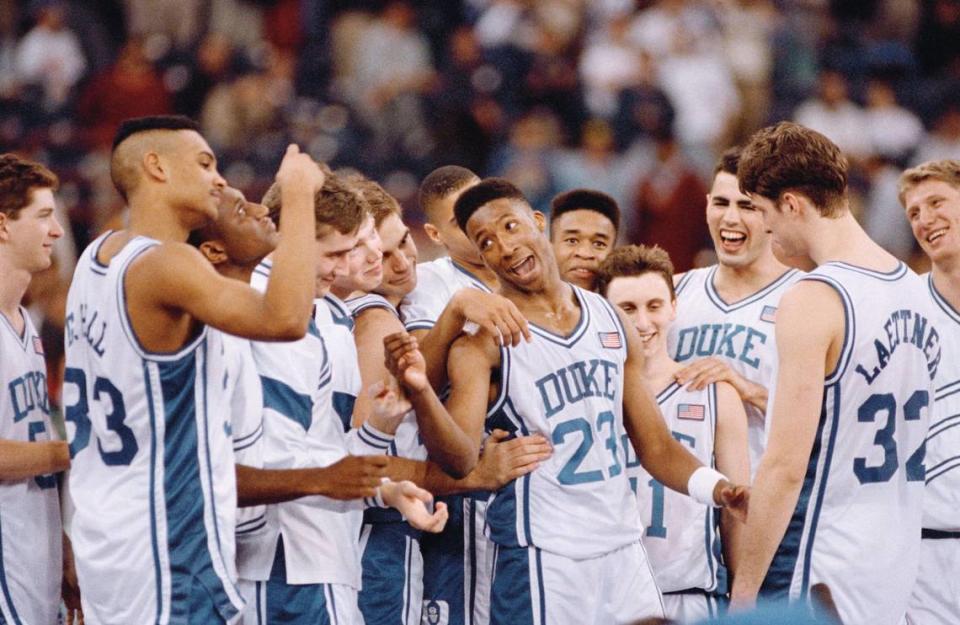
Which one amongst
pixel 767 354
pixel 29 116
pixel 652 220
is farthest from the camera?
pixel 29 116

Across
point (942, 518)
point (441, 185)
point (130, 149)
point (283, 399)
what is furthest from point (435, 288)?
point (942, 518)

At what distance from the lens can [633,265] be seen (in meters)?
6.76

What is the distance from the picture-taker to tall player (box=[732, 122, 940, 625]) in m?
5.19

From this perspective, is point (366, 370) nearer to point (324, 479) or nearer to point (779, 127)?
point (324, 479)

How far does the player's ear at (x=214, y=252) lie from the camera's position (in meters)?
5.27

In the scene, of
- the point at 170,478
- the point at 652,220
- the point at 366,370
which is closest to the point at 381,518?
the point at 366,370

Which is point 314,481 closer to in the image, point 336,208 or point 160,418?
point 160,418

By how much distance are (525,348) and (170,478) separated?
1632 millimetres

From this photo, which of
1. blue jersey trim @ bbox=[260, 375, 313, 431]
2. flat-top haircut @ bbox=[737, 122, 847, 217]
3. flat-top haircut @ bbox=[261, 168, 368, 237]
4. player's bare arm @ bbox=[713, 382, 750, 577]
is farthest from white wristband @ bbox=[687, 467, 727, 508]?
flat-top haircut @ bbox=[261, 168, 368, 237]

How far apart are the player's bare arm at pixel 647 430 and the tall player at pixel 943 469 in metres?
1.18

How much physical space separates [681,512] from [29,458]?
2788 millimetres

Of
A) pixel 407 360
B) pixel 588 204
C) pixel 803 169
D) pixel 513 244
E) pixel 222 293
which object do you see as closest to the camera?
pixel 222 293

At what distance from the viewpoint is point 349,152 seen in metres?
14.1

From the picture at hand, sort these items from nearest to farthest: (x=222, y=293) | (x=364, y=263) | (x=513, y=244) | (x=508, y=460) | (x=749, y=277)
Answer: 1. (x=222, y=293)
2. (x=508, y=460)
3. (x=513, y=244)
4. (x=364, y=263)
5. (x=749, y=277)
